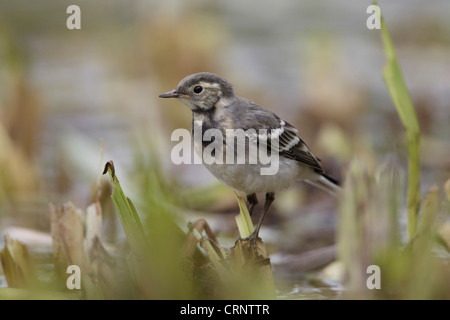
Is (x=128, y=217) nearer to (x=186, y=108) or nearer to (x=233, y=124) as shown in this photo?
(x=233, y=124)

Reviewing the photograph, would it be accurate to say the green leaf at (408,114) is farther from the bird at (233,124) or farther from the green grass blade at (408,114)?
the bird at (233,124)

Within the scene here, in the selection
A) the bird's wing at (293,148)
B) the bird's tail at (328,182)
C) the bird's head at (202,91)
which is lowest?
the bird's tail at (328,182)

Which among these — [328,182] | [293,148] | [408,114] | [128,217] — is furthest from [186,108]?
[128,217]

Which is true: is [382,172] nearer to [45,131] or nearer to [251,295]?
[251,295]

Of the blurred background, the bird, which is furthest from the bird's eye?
the blurred background

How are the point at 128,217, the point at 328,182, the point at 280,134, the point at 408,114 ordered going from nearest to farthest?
the point at 128,217 → the point at 408,114 → the point at 280,134 → the point at 328,182

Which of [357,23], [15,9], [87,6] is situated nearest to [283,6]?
[357,23]

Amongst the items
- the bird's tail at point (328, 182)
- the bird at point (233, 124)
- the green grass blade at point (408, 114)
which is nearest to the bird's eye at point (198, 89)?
the bird at point (233, 124)
